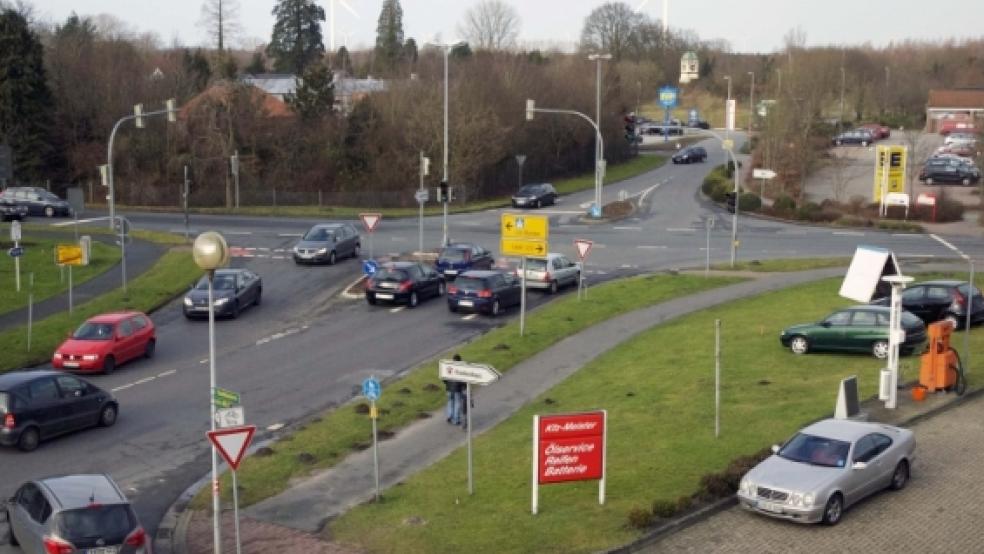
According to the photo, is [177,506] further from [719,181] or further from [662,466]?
[719,181]

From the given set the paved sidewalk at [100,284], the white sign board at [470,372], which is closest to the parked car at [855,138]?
the paved sidewalk at [100,284]

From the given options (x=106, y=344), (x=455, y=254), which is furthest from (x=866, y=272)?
(x=455, y=254)

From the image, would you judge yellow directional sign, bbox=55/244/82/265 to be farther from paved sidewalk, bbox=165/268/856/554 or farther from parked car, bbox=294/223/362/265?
paved sidewalk, bbox=165/268/856/554

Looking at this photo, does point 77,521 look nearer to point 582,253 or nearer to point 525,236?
point 525,236

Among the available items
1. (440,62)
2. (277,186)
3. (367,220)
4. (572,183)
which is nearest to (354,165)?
(277,186)

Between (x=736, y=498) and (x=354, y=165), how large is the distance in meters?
59.2

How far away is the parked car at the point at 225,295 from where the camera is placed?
1369 inches

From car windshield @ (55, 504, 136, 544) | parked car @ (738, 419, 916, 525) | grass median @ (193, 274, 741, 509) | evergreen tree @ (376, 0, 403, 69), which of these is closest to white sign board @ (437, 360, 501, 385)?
grass median @ (193, 274, 741, 509)

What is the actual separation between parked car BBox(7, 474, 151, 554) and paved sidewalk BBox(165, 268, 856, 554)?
1.61 metres

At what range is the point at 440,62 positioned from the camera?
94688mm

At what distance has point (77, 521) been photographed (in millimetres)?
15312

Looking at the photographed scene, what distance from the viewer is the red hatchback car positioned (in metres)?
28.2

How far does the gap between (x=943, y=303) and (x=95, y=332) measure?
22590 mm

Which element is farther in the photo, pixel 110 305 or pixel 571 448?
pixel 110 305
